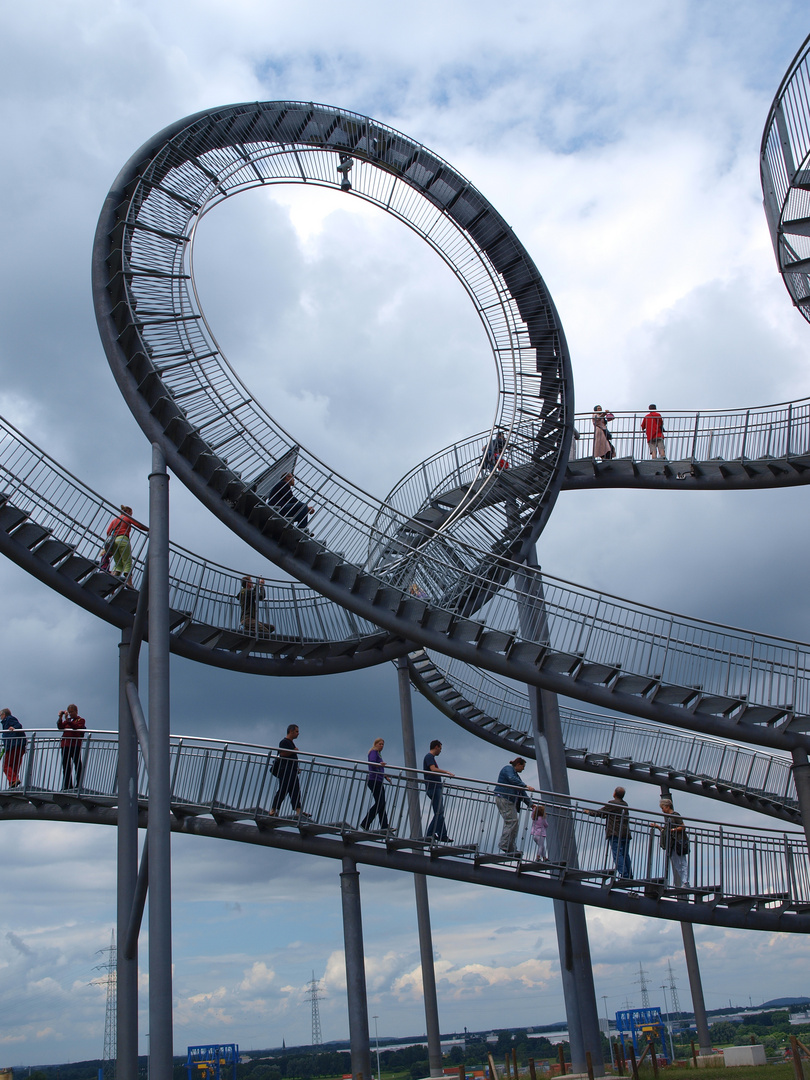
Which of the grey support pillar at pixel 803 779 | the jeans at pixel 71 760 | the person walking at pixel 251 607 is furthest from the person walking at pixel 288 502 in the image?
the grey support pillar at pixel 803 779

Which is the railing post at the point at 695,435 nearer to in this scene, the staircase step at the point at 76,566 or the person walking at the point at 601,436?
the person walking at the point at 601,436

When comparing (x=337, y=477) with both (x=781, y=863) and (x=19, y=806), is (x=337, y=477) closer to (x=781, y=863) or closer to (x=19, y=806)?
(x=19, y=806)

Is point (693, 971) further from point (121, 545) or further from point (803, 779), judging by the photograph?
point (121, 545)

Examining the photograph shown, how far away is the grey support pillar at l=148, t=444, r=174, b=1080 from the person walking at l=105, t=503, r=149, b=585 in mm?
2056

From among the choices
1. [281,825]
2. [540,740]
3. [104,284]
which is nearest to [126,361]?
[104,284]

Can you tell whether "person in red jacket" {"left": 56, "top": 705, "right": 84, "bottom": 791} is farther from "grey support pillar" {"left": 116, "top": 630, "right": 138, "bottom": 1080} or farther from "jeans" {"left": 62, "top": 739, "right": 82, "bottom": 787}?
"grey support pillar" {"left": 116, "top": 630, "right": 138, "bottom": 1080}

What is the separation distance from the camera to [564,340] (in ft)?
65.0

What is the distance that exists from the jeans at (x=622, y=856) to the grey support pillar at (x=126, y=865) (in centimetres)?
709

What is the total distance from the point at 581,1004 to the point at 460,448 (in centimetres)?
1177

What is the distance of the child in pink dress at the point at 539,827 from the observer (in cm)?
1445

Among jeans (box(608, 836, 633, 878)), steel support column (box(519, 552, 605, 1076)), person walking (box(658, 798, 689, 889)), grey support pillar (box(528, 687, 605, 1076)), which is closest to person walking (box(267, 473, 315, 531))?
steel support column (box(519, 552, 605, 1076))

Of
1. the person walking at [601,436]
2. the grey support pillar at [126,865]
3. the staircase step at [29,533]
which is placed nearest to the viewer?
the grey support pillar at [126,865]

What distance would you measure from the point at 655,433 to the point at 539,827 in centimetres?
1213

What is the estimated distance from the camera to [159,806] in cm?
1132
